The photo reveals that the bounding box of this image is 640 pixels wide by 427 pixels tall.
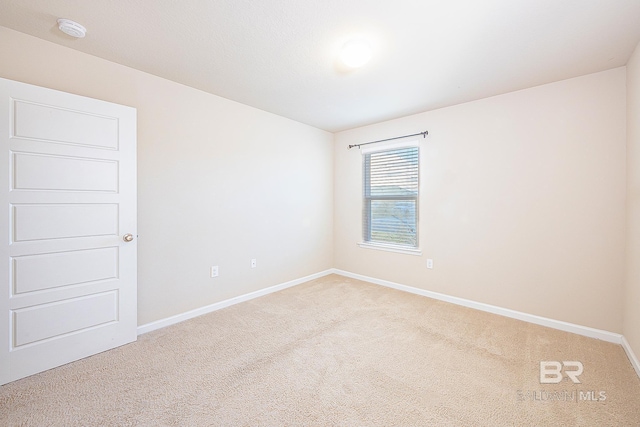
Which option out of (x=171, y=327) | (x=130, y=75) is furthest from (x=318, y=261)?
(x=130, y=75)

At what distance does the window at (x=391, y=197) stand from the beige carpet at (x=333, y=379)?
1.38m

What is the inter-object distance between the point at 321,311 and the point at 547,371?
2.01 metres

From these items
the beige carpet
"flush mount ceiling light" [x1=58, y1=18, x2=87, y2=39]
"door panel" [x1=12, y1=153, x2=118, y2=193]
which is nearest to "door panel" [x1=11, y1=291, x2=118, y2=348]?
the beige carpet

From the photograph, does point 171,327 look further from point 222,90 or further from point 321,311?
point 222,90

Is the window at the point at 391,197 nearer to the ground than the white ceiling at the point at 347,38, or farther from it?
nearer to the ground

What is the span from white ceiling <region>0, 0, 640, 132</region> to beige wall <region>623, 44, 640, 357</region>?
10.6 inches

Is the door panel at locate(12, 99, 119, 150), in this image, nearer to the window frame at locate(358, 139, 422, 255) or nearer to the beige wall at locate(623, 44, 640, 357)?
the window frame at locate(358, 139, 422, 255)

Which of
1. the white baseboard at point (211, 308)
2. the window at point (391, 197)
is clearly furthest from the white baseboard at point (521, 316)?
the white baseboard at point (211, 308)

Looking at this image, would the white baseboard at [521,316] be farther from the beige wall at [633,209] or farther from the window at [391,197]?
the window at [391,197]

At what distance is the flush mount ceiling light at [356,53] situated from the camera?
203cm

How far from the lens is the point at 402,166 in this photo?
383 cm

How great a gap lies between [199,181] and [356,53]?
206cm

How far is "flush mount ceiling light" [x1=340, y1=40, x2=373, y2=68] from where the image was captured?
2.03 metres

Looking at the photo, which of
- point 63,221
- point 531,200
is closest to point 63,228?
point 63,221
